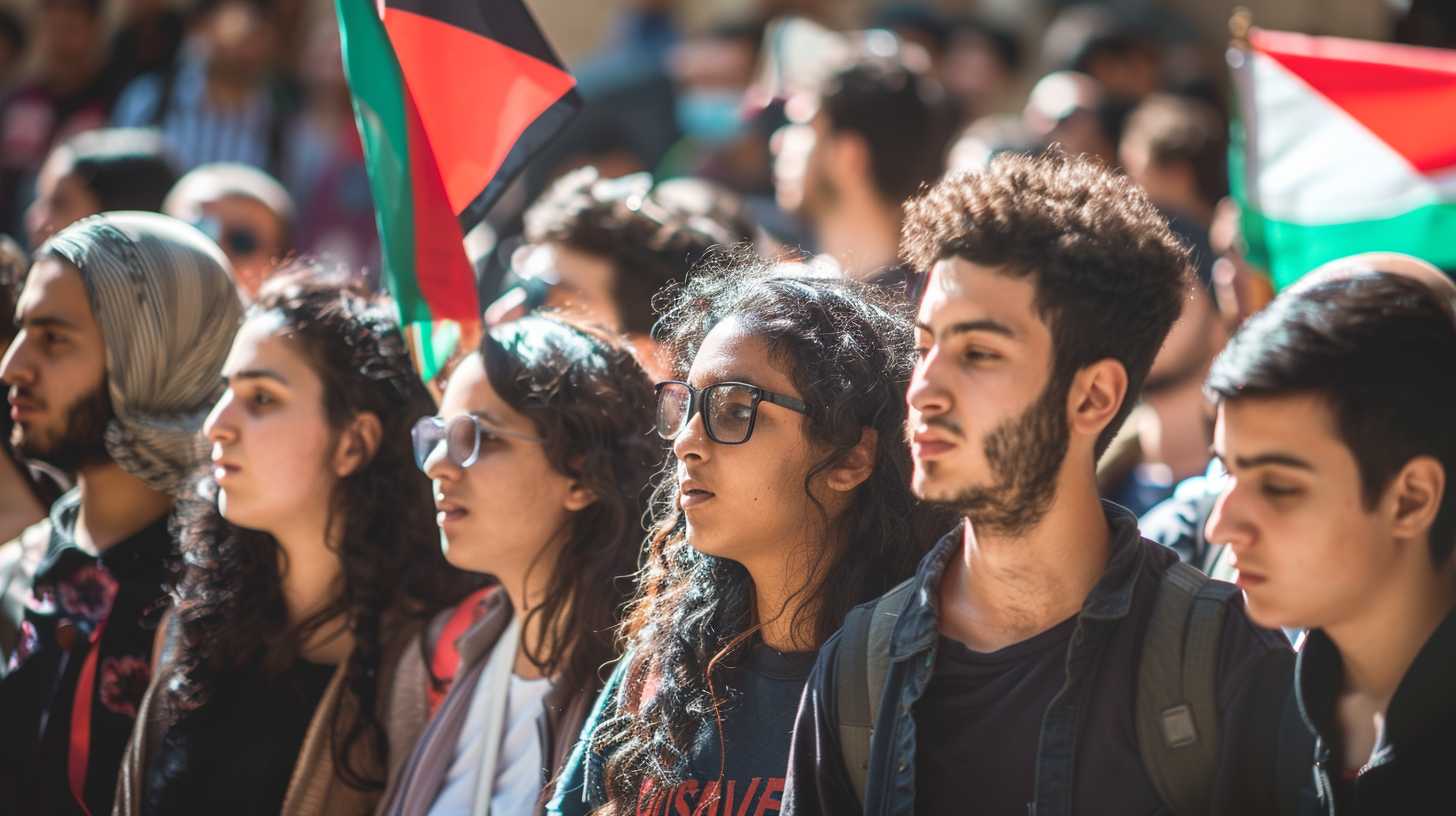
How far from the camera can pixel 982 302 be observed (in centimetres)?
248

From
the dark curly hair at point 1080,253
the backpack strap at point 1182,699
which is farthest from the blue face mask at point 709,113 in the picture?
A: the backpack strap at point 1182,699

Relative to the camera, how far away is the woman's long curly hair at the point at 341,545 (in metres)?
3.92

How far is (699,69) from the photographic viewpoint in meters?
8.40

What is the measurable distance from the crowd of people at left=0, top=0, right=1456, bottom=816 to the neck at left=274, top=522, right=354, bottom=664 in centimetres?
2

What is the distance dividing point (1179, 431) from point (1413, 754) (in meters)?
2.72

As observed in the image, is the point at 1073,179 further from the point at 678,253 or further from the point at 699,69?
the point at 699,69

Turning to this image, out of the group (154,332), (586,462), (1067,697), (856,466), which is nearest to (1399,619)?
(1067,697)

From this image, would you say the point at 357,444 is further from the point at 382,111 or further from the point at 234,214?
the point at 234,214

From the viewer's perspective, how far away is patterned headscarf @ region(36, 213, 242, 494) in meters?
4.16

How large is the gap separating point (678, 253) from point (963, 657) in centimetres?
248

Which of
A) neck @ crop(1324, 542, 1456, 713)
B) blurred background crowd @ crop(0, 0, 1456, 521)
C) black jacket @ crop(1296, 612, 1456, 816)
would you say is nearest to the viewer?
black jacket @ crop(1296, 612, 1456, 816)

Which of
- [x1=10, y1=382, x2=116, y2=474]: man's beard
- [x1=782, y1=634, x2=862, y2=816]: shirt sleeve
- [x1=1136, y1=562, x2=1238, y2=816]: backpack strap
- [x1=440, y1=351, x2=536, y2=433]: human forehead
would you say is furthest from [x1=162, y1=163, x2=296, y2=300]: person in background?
[x1=1136, y1=562, x2=1238, y2=816]: backpack strap

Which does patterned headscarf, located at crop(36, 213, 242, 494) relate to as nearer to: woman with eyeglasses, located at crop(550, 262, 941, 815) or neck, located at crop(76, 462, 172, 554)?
neck, located at crop(76, 462, 172, 554)

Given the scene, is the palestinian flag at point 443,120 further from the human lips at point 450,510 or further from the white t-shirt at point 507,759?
the white t-shirt at point 507,759
